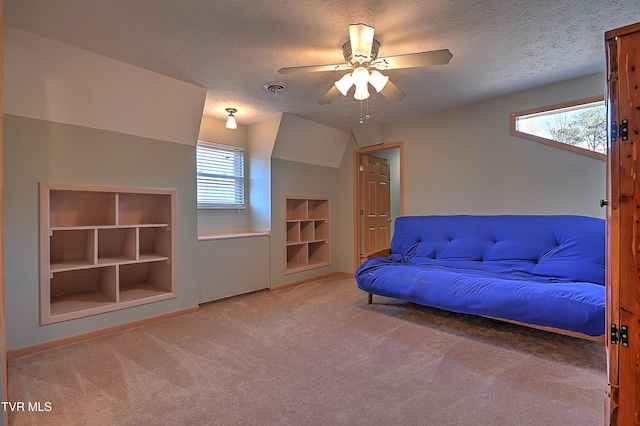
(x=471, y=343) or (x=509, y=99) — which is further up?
(x=509, y=99)

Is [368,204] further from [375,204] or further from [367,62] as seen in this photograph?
[367,62]

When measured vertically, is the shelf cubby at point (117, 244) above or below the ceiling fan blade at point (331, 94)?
below

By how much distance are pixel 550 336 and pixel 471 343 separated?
27.3 inches

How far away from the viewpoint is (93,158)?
8.33 feet

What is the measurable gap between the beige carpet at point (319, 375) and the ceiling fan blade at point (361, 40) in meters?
2.04

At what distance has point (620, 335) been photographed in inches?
45.7

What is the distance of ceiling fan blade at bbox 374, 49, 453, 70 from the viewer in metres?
1.79

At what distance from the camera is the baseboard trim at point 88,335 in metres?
2.20

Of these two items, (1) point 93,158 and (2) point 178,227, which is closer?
(1) point 93,158

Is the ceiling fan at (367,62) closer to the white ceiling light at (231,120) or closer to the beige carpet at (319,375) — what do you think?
the white ceiling light at (231,120)

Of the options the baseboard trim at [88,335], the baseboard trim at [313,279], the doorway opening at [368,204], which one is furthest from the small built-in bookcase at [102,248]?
the doorway opening at [368,204]

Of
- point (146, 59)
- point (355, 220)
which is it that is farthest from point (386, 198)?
point (146, 59)

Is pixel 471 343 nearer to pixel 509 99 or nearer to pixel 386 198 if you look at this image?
pixel 509 99

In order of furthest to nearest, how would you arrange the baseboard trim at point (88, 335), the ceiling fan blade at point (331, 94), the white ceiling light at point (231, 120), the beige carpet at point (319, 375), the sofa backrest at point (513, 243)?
the white ceiling light at point (231, 120) < the sofa backrest at point (513, 243) < the ceiling fan blade at point (331, 94) < the baseboard trim at point (88, 335) < the beige carpet at point (319, 375)
